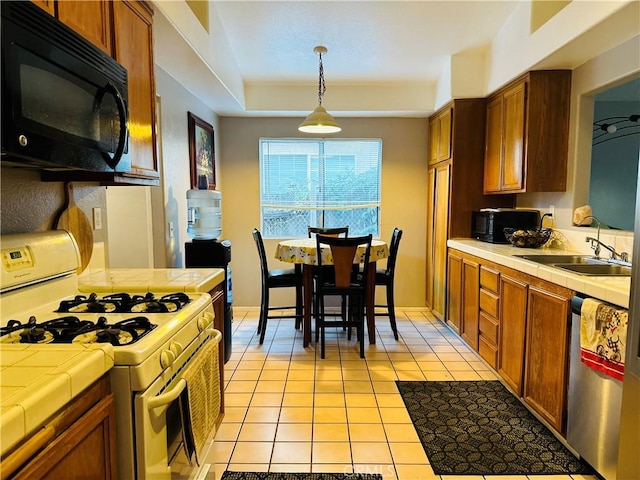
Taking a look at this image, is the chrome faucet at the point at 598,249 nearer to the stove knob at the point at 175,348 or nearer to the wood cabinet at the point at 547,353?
the wood cabinet at the point at 547,353

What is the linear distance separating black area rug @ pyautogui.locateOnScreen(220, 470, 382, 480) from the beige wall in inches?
115

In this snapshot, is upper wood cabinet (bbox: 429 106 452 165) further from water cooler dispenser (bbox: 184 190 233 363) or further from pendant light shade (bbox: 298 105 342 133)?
water cooler dispenser (bbox: 184 190 233 363)

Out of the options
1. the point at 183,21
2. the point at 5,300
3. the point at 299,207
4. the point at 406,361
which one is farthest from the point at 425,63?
the point at 5,300

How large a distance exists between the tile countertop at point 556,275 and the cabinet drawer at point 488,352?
0.64 m

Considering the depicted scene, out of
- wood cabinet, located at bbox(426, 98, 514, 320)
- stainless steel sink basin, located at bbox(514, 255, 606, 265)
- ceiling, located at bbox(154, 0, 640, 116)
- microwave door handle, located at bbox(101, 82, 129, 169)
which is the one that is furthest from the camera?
wood cabinet, located at bbox(426, 98, 514, 320)

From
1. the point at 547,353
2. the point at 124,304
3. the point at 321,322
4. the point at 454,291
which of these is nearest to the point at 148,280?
the point at 124,304

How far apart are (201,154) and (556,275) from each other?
3.11 meters

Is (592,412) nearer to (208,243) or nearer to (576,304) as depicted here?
(576,304)

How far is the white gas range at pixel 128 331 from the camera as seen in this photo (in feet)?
3.37

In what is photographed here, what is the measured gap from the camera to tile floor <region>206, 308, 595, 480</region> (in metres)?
1.97

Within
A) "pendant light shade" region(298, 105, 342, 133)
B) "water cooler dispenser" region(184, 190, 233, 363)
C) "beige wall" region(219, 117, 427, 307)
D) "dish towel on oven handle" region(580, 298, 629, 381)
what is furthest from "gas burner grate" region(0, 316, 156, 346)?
"beige wall" region(219, 117, 427, 307)

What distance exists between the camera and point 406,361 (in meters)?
3.23

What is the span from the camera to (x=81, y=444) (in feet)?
2.86

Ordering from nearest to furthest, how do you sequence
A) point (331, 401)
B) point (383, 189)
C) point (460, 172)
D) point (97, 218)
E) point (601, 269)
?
1. point (97, 218)
2. point (601, 269)
3. point (331, 401)
4. point (460, 172)
5. point (383, 189)
